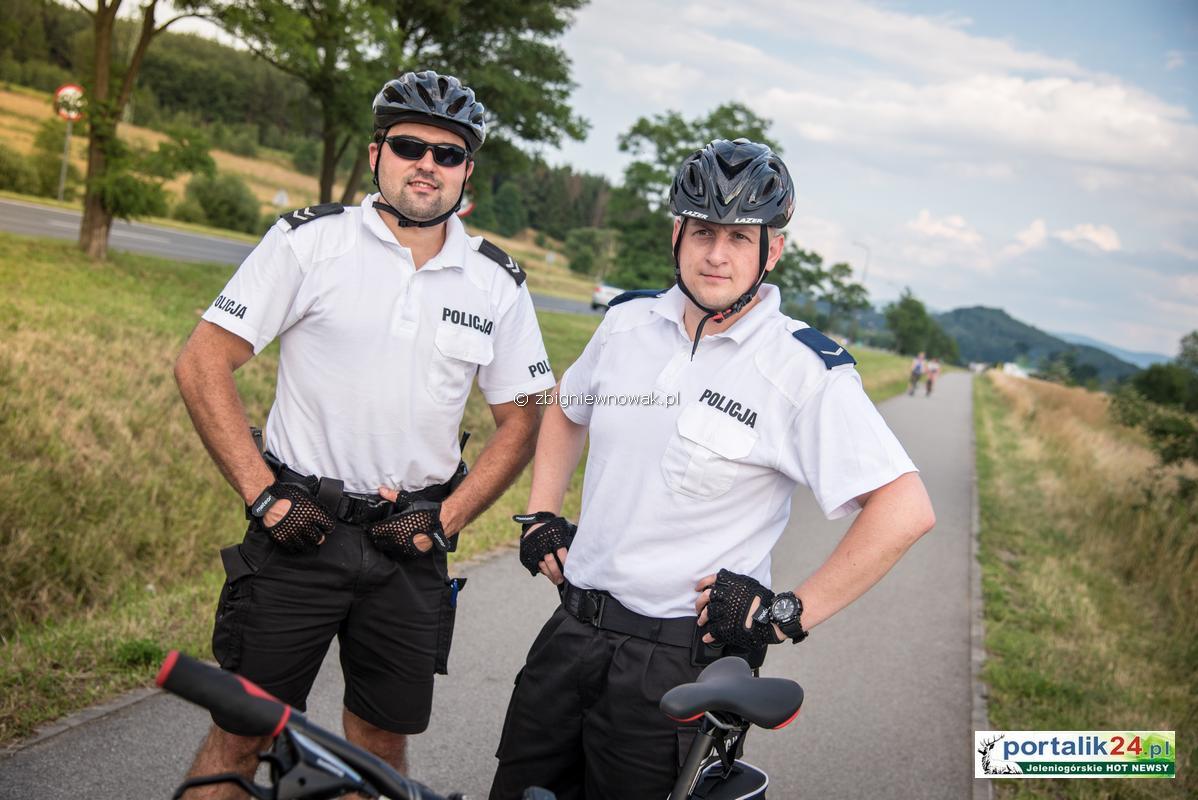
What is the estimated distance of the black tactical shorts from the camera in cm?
292

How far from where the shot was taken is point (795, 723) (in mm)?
5672

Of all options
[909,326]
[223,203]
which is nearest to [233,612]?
[223,203]

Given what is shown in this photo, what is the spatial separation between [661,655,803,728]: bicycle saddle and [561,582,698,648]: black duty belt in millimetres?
473

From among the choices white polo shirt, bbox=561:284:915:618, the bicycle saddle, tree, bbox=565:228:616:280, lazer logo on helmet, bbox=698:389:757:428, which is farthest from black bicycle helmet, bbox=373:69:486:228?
tree, bbox=565:228:616:280

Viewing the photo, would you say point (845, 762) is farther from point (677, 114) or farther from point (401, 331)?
point (677, 114)

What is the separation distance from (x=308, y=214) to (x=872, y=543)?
195cm

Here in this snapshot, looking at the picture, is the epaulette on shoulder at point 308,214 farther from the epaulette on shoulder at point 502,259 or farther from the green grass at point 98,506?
the green grass at point 98,506

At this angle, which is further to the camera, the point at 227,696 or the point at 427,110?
the point at 427,110

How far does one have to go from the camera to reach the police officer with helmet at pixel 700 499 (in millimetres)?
2447

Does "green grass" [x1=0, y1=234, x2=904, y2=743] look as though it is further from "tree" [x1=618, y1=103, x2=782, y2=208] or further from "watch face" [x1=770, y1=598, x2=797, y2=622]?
"tree" [x1=618, y1=103, x2=782, y2=208]

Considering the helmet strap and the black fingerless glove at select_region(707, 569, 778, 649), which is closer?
the black fingerless glove at select_region(707, 569, 778, 649)

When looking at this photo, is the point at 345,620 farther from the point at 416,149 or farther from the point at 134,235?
the point at 134,235

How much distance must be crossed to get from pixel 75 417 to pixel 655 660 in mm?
7386

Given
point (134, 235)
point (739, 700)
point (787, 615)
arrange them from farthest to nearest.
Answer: point (134, 235)
point (787, 615)
point (739, 700)
